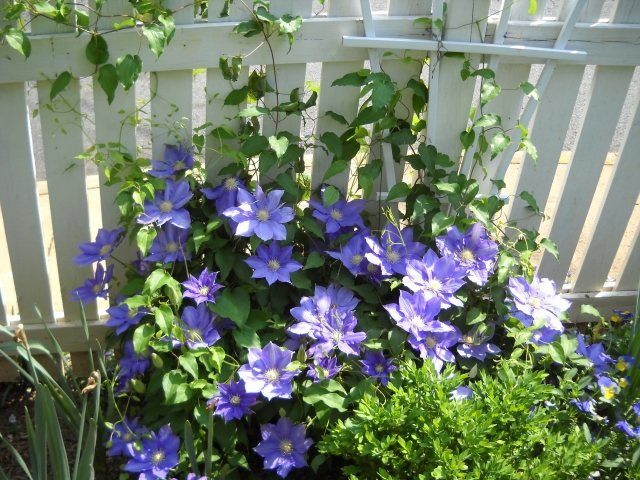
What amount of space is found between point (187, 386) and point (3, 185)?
84cm

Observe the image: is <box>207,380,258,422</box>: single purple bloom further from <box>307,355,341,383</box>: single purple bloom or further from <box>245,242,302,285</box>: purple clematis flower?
<box>245,242,302,285</box>: purple clematis flower

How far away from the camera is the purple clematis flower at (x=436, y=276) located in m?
2.05

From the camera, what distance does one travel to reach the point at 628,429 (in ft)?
6.54

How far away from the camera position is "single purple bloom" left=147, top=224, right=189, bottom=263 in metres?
2.07

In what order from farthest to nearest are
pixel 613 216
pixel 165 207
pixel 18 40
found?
pixel 613 216 < pixel 165 207 < pixel 18 40

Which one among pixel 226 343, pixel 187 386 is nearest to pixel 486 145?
pixel 226 343

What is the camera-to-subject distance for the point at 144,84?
529 centimetres

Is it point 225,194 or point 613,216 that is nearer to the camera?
point 225,194

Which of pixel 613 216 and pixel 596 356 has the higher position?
pixel 613 216

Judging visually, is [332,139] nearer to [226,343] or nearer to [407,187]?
[407,187]

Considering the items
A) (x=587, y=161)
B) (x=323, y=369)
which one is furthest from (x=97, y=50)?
(x=587, y=161)

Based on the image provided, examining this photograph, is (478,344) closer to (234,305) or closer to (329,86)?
(234,305)

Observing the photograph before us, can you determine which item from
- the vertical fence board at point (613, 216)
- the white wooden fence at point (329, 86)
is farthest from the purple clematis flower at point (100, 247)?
the vertical fence board at point (613, 216)

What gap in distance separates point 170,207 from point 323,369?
610 mm
